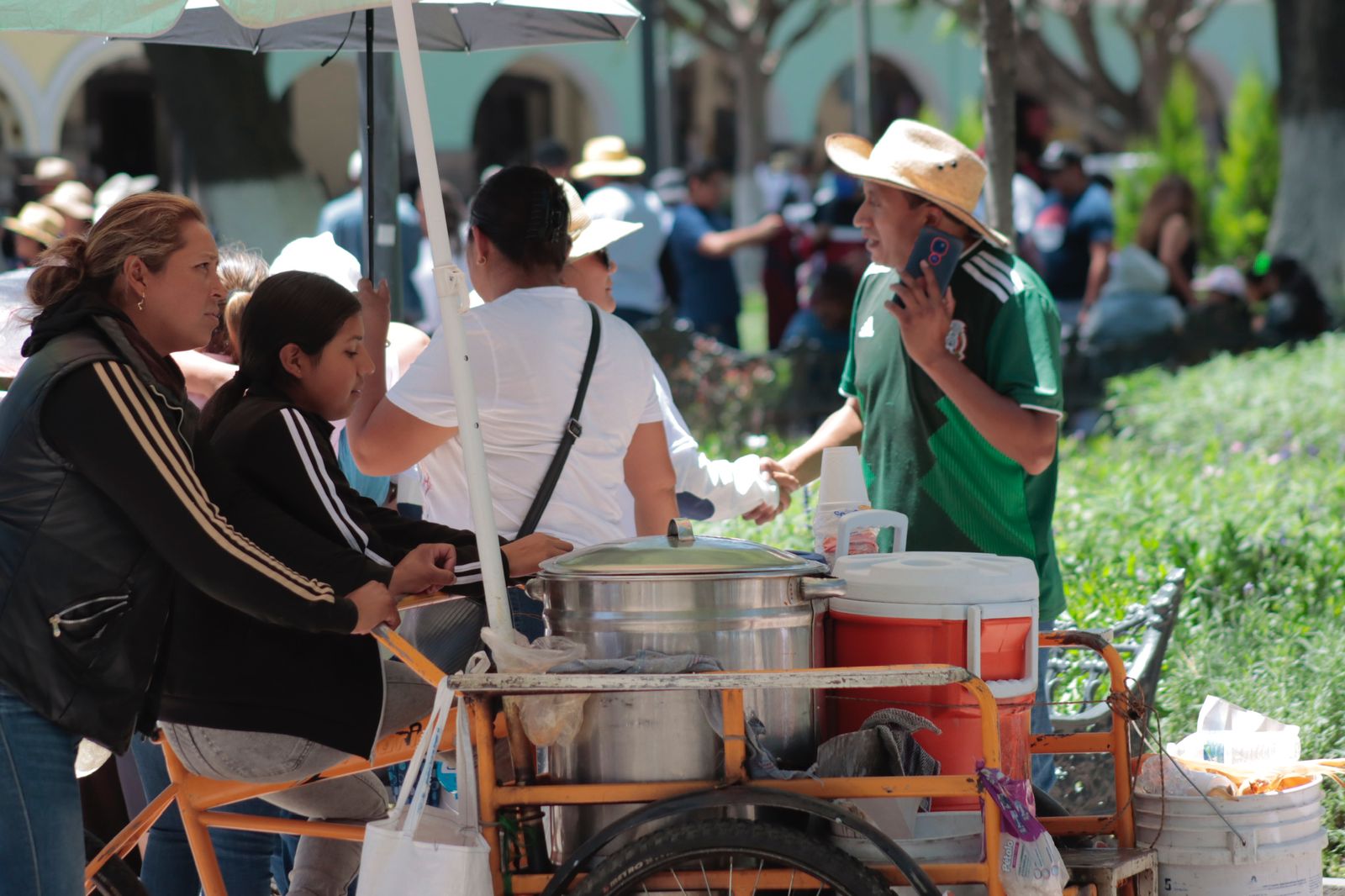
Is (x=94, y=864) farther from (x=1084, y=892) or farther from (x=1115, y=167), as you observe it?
(x=1115, y=167)

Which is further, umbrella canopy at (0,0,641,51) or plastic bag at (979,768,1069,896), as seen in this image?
umbrella canopy at (0,0,641,51)

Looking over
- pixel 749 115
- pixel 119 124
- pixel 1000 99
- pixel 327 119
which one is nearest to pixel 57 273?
pixel 1000 99

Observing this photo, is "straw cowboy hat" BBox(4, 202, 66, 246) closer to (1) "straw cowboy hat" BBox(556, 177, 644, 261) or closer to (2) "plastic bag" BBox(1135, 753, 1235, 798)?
(1) "straw cowboy hat" BBox(556, 177, 644, 261)

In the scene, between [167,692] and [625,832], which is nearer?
[625,832]

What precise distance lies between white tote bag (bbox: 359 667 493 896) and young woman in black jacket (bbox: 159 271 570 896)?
343 mm

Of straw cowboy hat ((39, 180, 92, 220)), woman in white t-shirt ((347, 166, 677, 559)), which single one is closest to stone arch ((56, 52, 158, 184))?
straw cowboy hat ((39, 180, 92, 220))

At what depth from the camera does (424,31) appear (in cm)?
521

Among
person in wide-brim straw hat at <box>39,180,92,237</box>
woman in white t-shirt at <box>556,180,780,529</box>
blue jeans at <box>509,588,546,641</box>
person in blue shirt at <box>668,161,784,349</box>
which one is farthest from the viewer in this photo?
person in blue shirt at <box>668,161,784,349</box>

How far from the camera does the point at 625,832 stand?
3.01 meters

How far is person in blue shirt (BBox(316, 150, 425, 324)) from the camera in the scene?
9.68 metres

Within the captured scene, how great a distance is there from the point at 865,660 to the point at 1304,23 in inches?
528

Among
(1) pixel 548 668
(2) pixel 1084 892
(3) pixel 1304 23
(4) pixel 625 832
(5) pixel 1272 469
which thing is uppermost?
(3) pixel 1304 23

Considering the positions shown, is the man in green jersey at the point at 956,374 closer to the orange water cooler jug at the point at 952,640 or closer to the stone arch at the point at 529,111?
the orange water cooler jug at the point at 952,640

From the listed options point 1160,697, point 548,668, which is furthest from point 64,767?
point 1160,697
